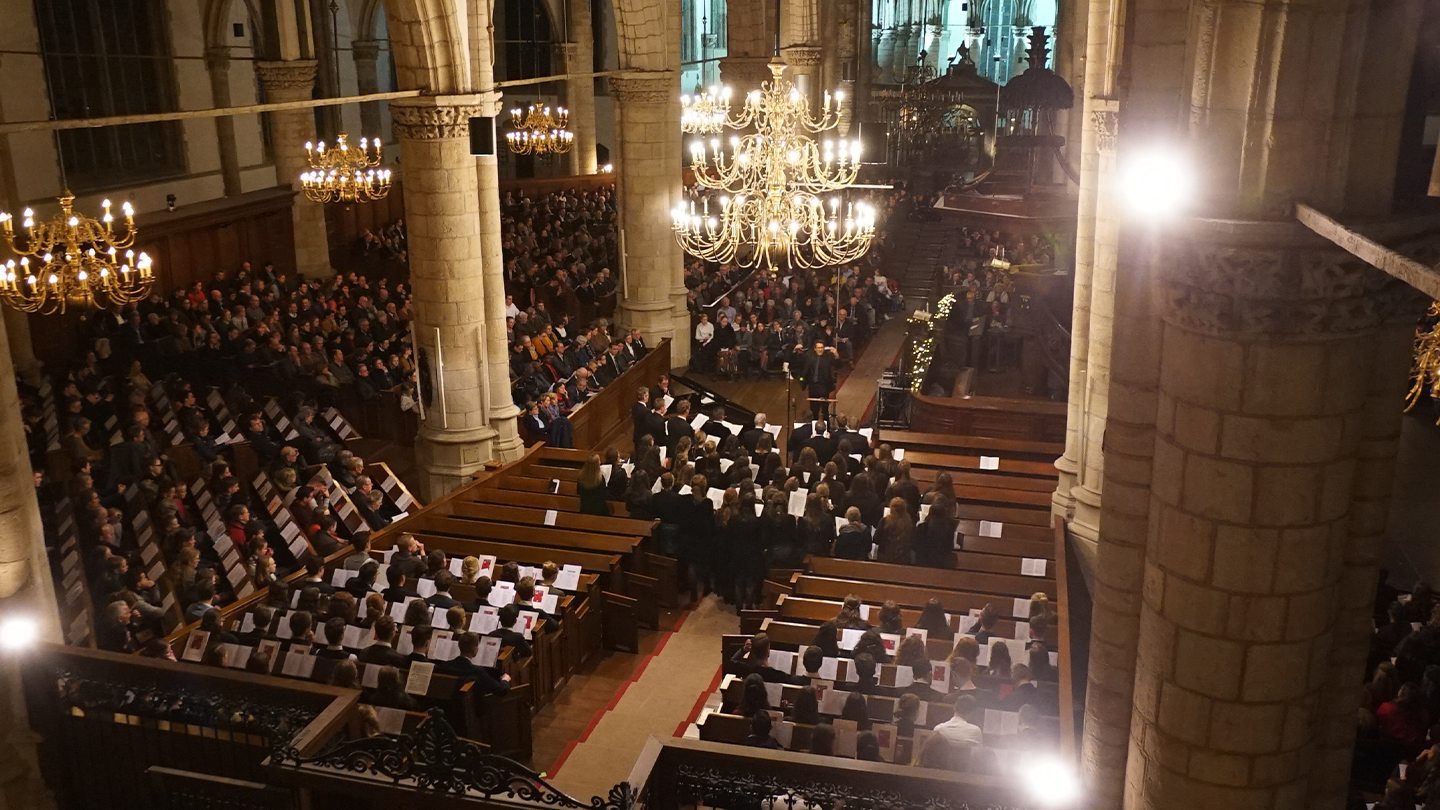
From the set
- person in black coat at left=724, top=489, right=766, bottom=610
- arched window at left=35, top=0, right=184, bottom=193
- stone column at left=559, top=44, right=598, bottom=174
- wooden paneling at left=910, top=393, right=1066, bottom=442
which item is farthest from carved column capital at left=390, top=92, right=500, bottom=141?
stone column at left=559, top=44, right=598, bottom=174

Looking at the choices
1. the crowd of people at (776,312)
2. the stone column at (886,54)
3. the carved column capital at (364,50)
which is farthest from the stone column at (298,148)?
the stone column at (886,54)

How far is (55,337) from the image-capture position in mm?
18031

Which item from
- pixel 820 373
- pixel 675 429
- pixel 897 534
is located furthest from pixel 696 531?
pixel 820 373

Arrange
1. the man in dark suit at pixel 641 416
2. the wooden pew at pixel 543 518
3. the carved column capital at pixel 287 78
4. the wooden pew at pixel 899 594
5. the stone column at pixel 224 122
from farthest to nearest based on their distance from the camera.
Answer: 1. the stone column at pixel 224 122
2. the carved column capital at pixel 287 78
3. the man in dark suit at pixel 641 416
4. the wooden pew at pixel 543 518
5. the wooden pew at pixel 899 594

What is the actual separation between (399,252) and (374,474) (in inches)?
453

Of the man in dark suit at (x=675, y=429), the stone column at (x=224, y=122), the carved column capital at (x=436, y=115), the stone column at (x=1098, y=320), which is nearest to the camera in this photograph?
the stone column at (x=1098, y=320)

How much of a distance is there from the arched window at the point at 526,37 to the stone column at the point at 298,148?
10500 mm

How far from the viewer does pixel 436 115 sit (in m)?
13.7

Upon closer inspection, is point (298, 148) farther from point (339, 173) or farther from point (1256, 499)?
point (1256, 499)

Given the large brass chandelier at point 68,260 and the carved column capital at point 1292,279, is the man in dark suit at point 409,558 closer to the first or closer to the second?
the large brass chandelier at point 68,260

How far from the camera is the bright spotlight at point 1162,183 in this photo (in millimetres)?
4500

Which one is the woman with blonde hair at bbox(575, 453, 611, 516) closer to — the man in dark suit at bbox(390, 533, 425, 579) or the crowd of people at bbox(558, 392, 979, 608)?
the crowd of people at bbox(558, 392, 979, 608)

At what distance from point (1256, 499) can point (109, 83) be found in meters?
22.1

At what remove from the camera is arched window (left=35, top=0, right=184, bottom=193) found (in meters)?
20.2
